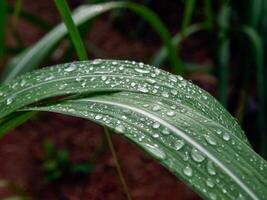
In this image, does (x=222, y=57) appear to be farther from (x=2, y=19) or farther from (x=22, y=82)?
(x=22, y=82)

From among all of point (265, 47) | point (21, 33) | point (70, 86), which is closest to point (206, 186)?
point (70, 86)

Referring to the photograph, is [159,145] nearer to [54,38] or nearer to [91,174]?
[54,38]

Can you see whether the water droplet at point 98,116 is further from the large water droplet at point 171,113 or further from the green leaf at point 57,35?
the green leaf at point 57,35

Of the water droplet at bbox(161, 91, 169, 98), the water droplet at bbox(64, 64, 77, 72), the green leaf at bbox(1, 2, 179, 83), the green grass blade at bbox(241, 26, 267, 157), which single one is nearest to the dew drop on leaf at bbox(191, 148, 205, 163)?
the water droplet at bbox(161, 91, 169, 98)

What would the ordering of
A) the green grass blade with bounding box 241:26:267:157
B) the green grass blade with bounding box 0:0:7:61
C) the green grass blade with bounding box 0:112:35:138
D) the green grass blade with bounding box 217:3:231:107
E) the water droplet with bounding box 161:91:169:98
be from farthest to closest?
the green grass blade with bounding box 217:3:231:107 → the green grass blade with bounding box 241:26:267:157 → the green grass blade with bounding box 0:0:7:61 → the green grass blade with bounding box 0:112:35:138 → the water droplet with bounding box 161:91:169:98

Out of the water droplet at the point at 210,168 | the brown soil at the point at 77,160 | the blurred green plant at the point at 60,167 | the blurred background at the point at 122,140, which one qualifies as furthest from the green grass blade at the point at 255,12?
the water droplet at the point at 210,168

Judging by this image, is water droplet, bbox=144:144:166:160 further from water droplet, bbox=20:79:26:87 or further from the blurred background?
the blurred background

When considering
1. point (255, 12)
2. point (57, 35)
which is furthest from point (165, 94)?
point (255, 12)
